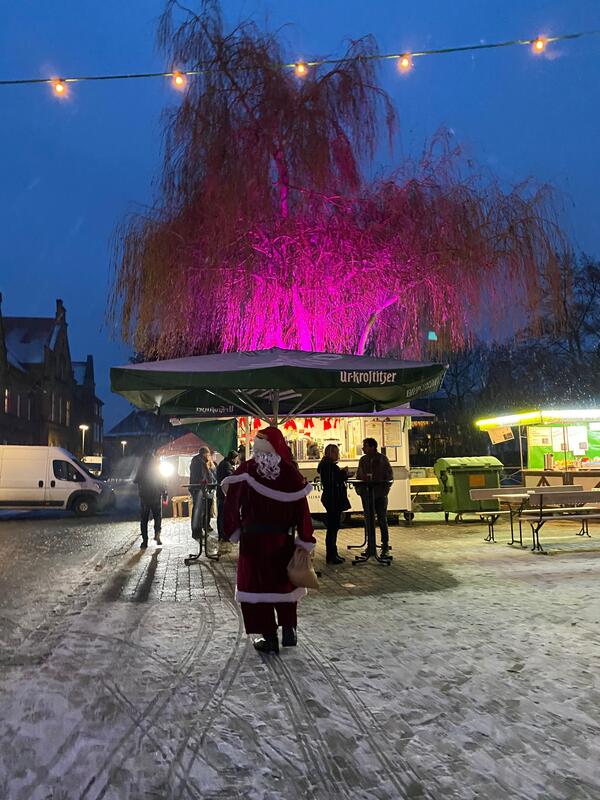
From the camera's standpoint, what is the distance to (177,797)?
3.09 m

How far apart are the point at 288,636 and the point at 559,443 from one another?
47.3ft

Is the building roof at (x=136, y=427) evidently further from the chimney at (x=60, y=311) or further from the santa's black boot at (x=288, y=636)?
the santa's black boot at (x=288, y=636)

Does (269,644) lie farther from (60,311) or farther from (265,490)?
(60,311)

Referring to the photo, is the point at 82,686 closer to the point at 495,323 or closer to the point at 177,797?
the point at 177,797

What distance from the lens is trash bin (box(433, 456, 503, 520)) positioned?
52.0ft

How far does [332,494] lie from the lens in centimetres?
975

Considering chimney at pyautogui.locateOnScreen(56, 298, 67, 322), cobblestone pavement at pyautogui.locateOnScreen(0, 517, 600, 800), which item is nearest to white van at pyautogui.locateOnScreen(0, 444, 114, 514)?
cobblestone pavement at pyautogui.locateOnScreen(0, 517, 600, 800)

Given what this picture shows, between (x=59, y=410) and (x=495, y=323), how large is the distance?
190 ft

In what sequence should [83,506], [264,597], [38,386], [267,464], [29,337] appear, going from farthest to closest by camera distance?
1. [29,337]
2. [38,386]
3. [83,506]
4. [267,464]
5. [264,597]

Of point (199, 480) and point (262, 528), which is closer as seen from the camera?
point (262, 528)

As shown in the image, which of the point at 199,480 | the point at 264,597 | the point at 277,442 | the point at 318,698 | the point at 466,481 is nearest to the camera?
the point at 318,698

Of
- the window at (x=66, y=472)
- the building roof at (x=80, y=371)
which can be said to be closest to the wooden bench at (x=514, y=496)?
the window at (x=66, y=472)

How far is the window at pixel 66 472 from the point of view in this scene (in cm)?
2270

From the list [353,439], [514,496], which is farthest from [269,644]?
[353,439]
